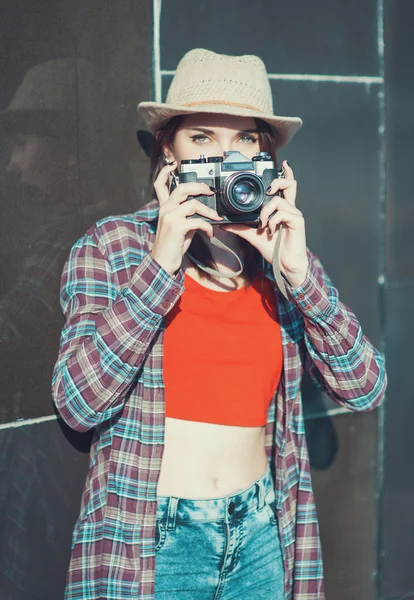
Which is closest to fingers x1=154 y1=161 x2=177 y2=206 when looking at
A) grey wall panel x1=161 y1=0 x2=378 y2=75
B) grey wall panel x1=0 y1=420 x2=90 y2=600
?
grey wall panel x1=161 y1=0 x2=378 y2=75

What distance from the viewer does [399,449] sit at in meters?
2.96

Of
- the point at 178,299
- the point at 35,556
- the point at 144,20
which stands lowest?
the point at 35,556

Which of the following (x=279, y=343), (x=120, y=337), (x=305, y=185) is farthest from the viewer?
(x=305, y=185)

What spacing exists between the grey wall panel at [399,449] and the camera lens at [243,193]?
1235mm

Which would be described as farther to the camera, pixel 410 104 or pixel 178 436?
pixel 410 104

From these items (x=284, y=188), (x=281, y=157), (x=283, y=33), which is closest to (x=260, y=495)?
(x=284, y=188)

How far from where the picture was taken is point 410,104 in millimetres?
2838

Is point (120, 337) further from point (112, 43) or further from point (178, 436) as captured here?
point (112, 43)

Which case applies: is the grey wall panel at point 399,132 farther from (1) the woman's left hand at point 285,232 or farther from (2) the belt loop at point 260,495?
(2) the belt loop at point 260,495

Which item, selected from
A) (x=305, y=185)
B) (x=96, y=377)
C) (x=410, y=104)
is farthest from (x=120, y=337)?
(x=410, y=104)

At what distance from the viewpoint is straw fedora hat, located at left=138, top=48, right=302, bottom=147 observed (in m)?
1.92

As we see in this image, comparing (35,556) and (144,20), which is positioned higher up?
(144,20)

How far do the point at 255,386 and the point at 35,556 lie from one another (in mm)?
853

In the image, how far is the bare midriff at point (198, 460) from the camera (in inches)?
73.6
